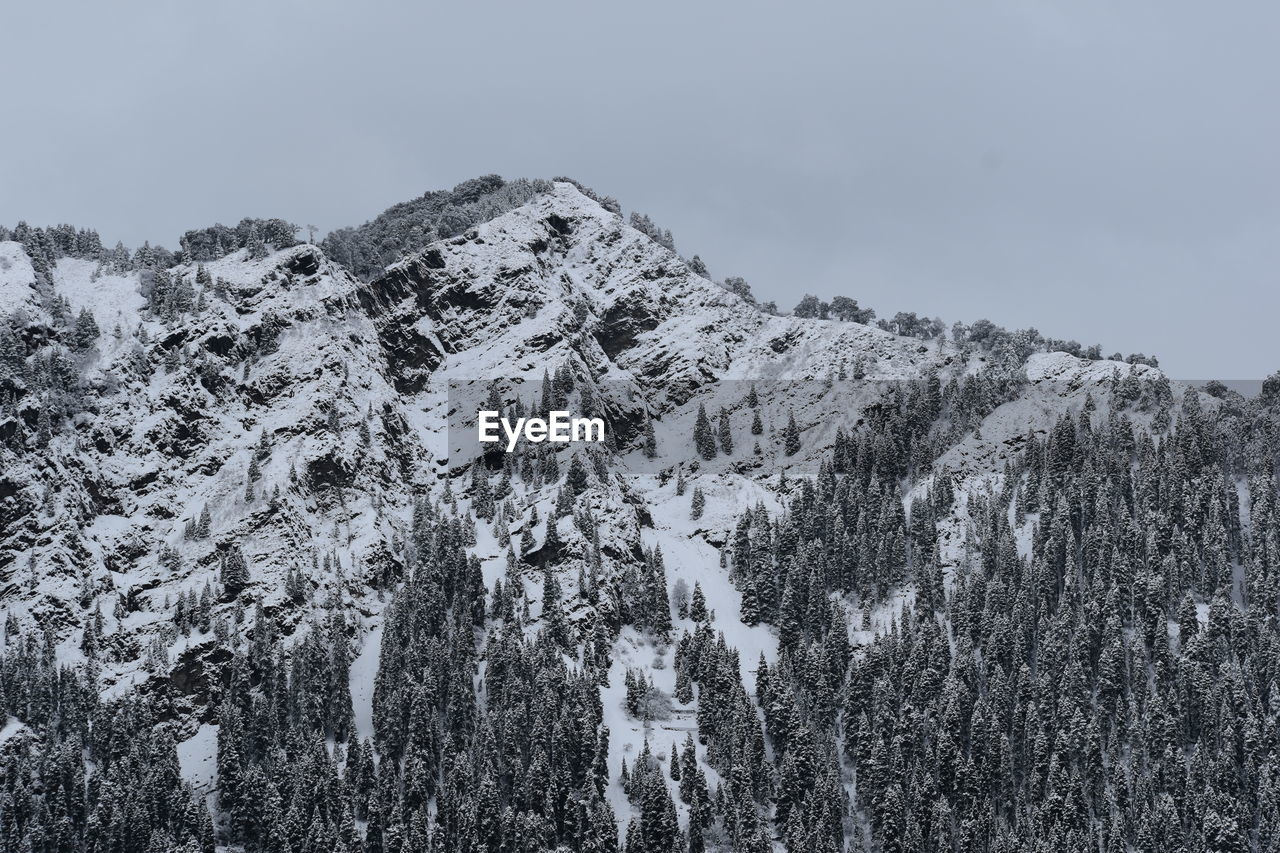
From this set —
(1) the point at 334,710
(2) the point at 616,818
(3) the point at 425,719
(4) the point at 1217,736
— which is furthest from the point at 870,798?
(1) the point at 334,710

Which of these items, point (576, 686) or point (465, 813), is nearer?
point (465, 813)

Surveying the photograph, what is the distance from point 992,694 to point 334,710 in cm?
9945

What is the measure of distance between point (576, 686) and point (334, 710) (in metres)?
36.2

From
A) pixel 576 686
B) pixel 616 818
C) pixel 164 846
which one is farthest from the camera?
pixel 576 686

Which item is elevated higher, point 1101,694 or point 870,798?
point 1101,694

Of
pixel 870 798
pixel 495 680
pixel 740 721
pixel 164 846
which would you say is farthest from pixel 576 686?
pixel 164 846

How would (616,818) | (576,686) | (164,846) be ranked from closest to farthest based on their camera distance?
(164,846) < (616,818) < (576,686)

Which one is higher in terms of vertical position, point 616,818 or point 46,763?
point 46,763

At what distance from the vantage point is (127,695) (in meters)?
188

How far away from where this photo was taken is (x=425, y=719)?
187125mm

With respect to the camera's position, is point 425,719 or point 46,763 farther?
point 425,719

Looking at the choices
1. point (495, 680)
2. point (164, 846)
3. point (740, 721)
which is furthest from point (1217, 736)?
point (164, 846)

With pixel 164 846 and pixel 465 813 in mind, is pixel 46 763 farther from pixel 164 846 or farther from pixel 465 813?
pixel 465 813

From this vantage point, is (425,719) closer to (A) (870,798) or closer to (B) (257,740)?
(B) (257,740)
